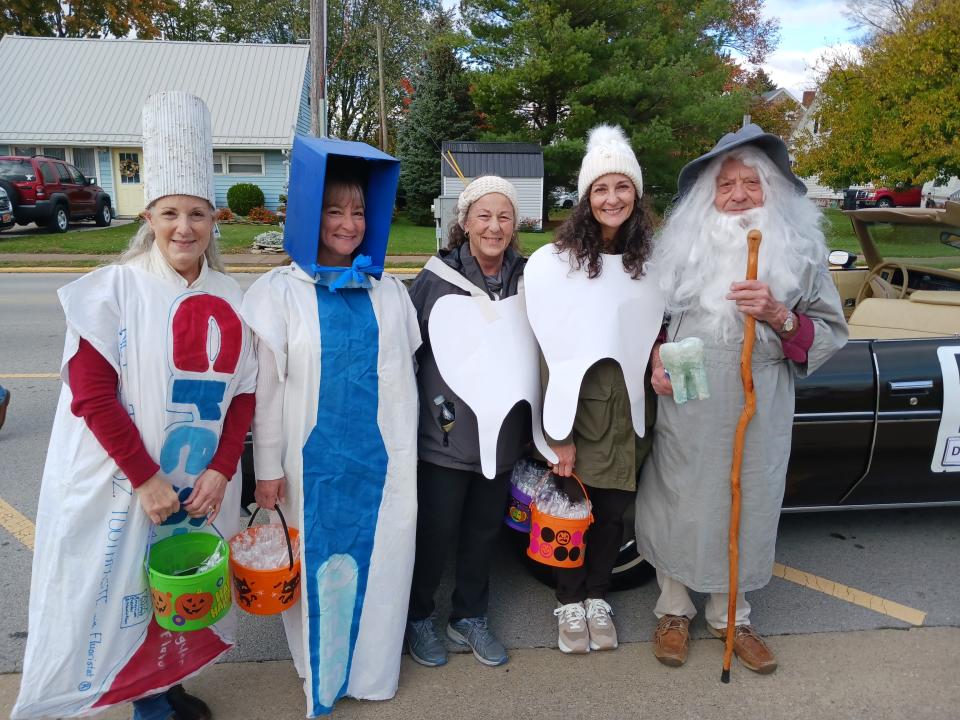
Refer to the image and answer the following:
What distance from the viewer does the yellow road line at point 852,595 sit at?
3092 millimetres

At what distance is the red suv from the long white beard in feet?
58.5

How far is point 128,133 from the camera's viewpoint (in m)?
22.3

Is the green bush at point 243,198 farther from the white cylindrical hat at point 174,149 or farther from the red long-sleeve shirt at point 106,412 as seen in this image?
the red long-sleeve shirt at point 106,412

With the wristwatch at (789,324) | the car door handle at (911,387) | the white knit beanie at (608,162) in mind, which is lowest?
the car door handle at (911,387)

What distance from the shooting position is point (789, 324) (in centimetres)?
254

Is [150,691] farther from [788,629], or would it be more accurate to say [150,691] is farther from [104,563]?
[788,629]

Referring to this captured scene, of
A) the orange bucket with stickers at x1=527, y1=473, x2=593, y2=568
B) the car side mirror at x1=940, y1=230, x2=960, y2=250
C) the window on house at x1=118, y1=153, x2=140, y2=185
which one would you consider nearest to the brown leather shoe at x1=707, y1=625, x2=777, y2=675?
the orange bucket with stickers at x1=527, y1=473, x2=593, y2=568

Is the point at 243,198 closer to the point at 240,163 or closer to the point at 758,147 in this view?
the point at 240,163

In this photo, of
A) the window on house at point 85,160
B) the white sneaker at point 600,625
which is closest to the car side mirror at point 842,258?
the white sneaker at point 600,625

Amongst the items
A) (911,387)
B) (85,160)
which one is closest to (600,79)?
(85,160)

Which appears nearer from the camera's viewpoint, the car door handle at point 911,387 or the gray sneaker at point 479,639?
the gray sneaker at point 479,639

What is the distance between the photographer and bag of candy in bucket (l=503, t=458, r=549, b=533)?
2.92 meters

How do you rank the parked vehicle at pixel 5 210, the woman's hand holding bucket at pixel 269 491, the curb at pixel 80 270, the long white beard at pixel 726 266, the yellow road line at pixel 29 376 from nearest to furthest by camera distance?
the woman's hand holding bucket at pixel 269 491
the long white beard at pixel 726 266
the yellow road line at pixel 29 376
the curb at pixel 80 270
the parked vehicle at pixel 5 210

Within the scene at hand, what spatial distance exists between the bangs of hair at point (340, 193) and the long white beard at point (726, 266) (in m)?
1.18
